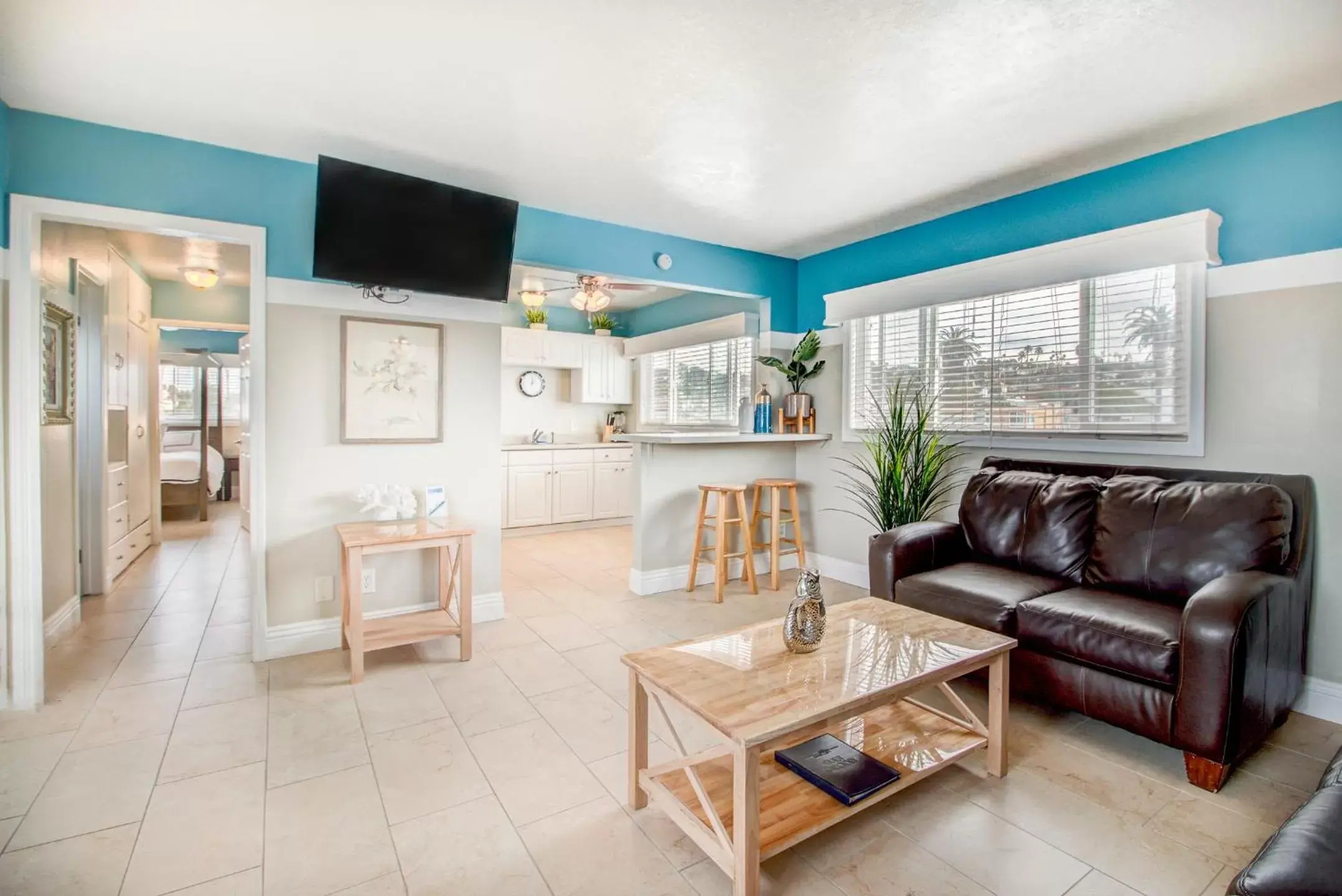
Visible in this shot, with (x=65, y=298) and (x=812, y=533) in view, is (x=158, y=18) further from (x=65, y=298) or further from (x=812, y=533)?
(x=812, y=533)

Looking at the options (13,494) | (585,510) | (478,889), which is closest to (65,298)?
(13,494)

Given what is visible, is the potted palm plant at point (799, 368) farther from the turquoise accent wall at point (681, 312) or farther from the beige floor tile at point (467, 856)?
the beige floor tile at point (467, 856)

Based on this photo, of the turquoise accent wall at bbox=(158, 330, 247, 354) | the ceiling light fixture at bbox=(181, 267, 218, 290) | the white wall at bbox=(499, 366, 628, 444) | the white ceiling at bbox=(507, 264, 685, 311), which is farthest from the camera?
the turquoise accent wall at bbox=(158, 330, 247, 354)

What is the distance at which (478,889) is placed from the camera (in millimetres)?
1584

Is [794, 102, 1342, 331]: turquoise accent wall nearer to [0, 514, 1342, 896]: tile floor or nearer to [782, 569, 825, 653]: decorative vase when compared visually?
[0, 514, 1342, 896]: tile floor

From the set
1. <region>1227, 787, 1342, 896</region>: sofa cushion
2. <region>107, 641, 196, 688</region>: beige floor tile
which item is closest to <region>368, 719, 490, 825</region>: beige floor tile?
<region>107, 641, 196, 688</region>: beige floor tile

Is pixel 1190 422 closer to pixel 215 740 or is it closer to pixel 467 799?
pixel 467 799

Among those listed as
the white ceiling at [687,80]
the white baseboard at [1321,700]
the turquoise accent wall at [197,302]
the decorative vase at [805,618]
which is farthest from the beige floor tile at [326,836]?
the turquoise accent wall at [197,302]

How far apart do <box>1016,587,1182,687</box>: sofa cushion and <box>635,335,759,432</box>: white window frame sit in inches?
117

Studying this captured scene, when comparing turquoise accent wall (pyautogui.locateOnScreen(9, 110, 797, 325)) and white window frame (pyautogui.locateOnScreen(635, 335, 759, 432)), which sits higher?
turquoise accent wall (pyautogui.locateOnScreen(9, 110, 797, 325))

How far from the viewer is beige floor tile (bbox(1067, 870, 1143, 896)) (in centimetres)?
157

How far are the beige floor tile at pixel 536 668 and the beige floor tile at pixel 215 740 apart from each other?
3.21ft

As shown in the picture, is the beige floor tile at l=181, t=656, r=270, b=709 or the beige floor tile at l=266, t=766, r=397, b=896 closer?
the beige floor tile at l=266, t=766, r=397, b=896

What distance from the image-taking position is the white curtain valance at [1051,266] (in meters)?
2.73
